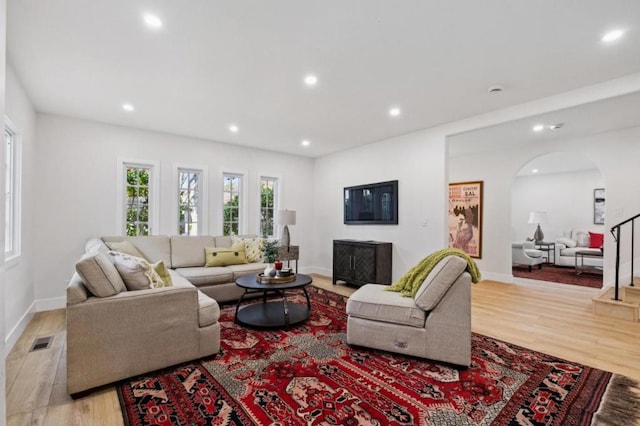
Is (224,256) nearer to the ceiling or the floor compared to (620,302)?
nearer to the ceiling

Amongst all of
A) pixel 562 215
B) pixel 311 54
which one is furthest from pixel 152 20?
pixel 562 215

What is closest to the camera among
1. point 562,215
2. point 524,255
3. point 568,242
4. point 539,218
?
point 524,255

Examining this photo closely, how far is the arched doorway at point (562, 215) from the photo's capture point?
21.9 ft

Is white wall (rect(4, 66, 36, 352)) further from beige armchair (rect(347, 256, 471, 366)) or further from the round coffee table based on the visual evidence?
beige armchair (rect(347, 256, 471, 366))

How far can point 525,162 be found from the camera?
18.3ft

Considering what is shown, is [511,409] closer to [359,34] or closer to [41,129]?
[359,34]

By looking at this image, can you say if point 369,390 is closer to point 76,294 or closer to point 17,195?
point 76,294

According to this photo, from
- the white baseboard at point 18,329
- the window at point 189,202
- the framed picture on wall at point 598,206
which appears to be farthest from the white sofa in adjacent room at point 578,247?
the white baseboard at point 18,329

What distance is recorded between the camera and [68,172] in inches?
165

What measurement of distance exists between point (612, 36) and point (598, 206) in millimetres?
7366

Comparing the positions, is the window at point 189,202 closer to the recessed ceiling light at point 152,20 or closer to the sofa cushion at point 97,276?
the sofa cushion at point 97,276

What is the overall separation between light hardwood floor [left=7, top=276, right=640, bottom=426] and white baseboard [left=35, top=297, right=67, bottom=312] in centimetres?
19

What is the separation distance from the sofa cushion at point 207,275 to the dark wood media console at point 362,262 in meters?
2.06

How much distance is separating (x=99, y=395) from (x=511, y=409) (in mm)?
2693
